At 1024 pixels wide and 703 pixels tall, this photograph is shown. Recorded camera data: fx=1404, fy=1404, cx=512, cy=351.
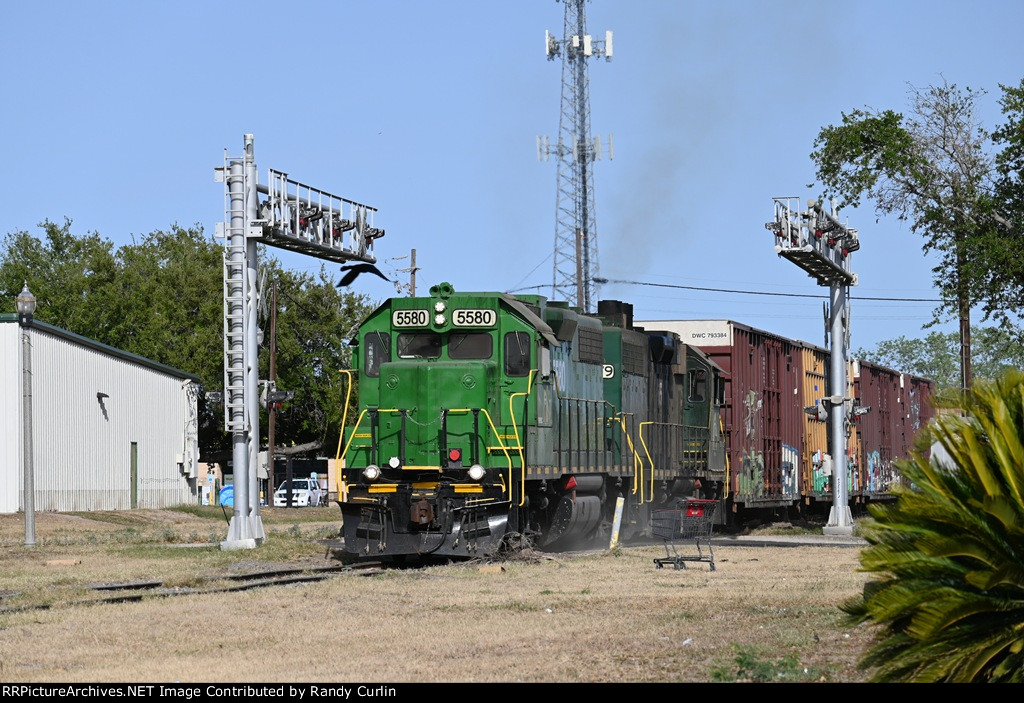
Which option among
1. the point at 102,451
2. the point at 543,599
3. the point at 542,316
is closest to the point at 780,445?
the point at 542,316

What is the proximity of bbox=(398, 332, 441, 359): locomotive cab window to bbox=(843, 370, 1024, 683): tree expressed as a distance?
12945 millimetres

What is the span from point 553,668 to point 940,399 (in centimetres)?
331

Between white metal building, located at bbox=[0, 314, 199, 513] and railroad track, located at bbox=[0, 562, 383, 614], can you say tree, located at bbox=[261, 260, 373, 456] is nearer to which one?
white metal building, located at bbox=[0, 314, 199, 513]

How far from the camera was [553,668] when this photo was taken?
9.91 metres

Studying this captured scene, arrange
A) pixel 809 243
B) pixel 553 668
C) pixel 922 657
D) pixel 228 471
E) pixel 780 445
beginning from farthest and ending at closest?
pixel 228 471 → pixel 780 445 → pixel 809 243 → pixel 553 668 → pixel 922 657

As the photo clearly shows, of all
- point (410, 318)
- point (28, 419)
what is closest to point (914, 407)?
point (410, 318)

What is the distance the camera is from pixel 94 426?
43.7 meters

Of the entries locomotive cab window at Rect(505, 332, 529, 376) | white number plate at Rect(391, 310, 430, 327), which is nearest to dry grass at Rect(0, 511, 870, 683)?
locomotive cab window at Rect(505, 332, 529, 376)

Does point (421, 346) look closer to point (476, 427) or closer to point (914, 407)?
point (476, 427)

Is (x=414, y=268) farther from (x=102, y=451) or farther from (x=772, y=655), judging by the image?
(x=772, y=655)

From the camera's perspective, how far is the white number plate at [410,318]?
68.5 ft

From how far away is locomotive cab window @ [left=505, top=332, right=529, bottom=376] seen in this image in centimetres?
2041

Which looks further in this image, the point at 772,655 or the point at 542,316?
the point at 542,316

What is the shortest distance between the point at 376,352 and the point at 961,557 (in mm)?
13976
